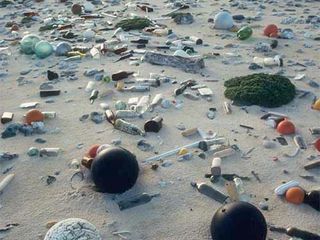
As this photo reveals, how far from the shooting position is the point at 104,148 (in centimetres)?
738

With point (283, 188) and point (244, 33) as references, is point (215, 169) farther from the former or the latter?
point (244, 33)

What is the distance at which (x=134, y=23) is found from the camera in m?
14.4

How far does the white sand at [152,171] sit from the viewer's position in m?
6.43

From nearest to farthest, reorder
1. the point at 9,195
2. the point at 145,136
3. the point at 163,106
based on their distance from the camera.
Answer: the point at 9,195
the point at 145,136
the point at 163,106

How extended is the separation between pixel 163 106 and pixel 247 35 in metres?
4.70

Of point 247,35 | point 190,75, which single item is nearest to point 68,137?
point 190,75

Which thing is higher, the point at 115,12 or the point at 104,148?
the point at 104,148

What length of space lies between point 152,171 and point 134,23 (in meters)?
7.90

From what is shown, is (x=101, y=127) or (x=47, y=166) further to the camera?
(x=101, y=127)

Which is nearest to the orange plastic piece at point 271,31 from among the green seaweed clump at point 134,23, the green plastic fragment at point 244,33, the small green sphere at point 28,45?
the green plastic fragment at point 244,33

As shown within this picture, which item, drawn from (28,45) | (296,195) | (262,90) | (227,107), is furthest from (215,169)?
(28,45)

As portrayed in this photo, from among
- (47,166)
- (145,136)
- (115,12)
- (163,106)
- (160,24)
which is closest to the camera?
(47,166)

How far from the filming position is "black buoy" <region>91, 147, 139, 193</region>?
6664mm

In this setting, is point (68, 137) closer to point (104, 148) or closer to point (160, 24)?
point (104, 148)
